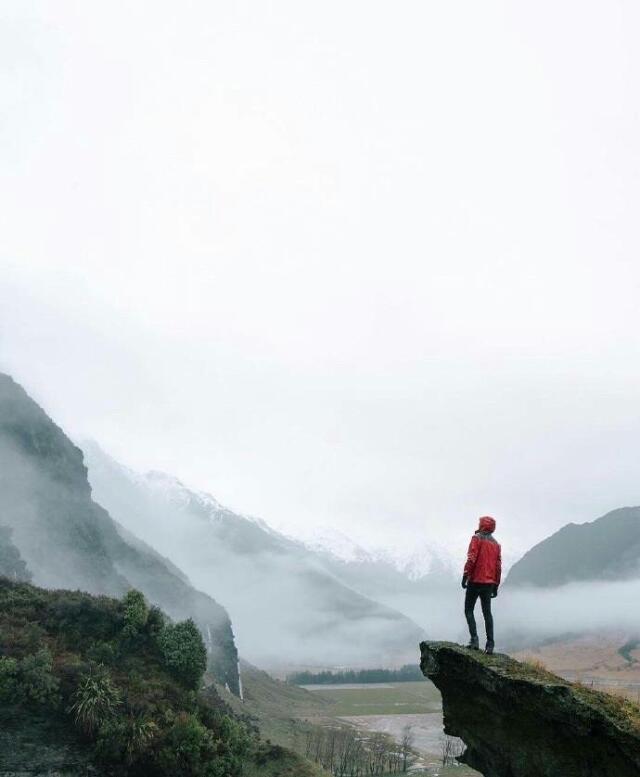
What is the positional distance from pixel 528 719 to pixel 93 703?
52.1 meters

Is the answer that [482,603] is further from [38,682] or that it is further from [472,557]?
[38,682]

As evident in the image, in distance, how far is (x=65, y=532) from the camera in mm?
159750

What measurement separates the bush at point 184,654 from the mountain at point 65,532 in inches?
2841

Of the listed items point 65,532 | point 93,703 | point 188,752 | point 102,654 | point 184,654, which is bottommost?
point 188,752

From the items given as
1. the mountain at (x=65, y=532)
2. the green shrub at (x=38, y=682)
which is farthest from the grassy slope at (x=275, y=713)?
the green shrub at (x=38, y=682)

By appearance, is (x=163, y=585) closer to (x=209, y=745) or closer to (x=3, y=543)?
(x=3, y=543)

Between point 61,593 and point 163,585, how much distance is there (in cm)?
11532

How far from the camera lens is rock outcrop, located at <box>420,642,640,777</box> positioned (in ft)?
44.7

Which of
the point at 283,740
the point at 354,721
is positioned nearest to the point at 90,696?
the point at 283,740

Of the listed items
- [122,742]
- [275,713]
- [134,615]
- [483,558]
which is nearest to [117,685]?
[122,742]

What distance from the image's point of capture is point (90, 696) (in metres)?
56.7

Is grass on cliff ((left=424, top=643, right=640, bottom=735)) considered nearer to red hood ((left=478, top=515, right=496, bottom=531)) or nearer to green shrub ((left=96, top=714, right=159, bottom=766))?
red hood ((left=478, top=515, right=496, bottom=531))

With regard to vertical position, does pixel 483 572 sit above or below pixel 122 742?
above

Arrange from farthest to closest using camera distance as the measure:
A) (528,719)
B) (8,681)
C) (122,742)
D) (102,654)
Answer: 1. (102,654)
2. (8,681)
3. (122,742)
4. (528,719)
